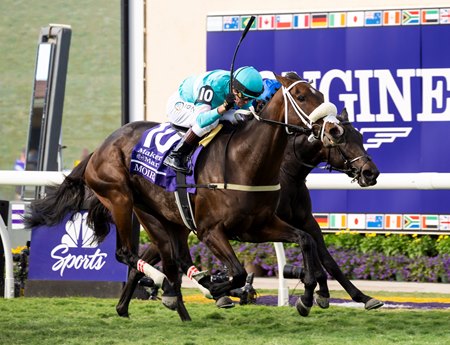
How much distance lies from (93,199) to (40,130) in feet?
11.0

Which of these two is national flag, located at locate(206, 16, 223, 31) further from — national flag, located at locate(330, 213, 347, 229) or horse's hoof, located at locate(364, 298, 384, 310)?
horse's hoof, located at locate(364, 298, 384, 310)

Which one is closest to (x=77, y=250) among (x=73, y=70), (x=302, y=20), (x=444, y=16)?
(x=302, y=20)

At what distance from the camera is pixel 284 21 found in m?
11.6

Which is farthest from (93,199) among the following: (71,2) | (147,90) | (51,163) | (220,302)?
(71,2)

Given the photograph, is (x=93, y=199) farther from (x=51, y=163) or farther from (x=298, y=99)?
(x=51, y=163)

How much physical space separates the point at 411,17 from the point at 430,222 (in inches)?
75.3

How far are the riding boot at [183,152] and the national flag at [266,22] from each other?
14.6 ft

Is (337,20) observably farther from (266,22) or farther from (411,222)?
(411,222)

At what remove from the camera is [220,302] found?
7.12 meters

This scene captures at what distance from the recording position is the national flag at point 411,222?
Result: 1106 cm

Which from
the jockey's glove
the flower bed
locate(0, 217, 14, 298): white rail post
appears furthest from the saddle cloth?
the flower bed

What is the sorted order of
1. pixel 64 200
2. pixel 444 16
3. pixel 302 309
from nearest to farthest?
pixel 302 309 < pixel 64 200 < pixel 444 16

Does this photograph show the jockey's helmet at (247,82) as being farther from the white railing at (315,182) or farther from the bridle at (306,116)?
the white railing at (315,182)

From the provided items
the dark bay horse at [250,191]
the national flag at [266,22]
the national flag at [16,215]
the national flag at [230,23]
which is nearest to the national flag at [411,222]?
the national flag at [266,22]
